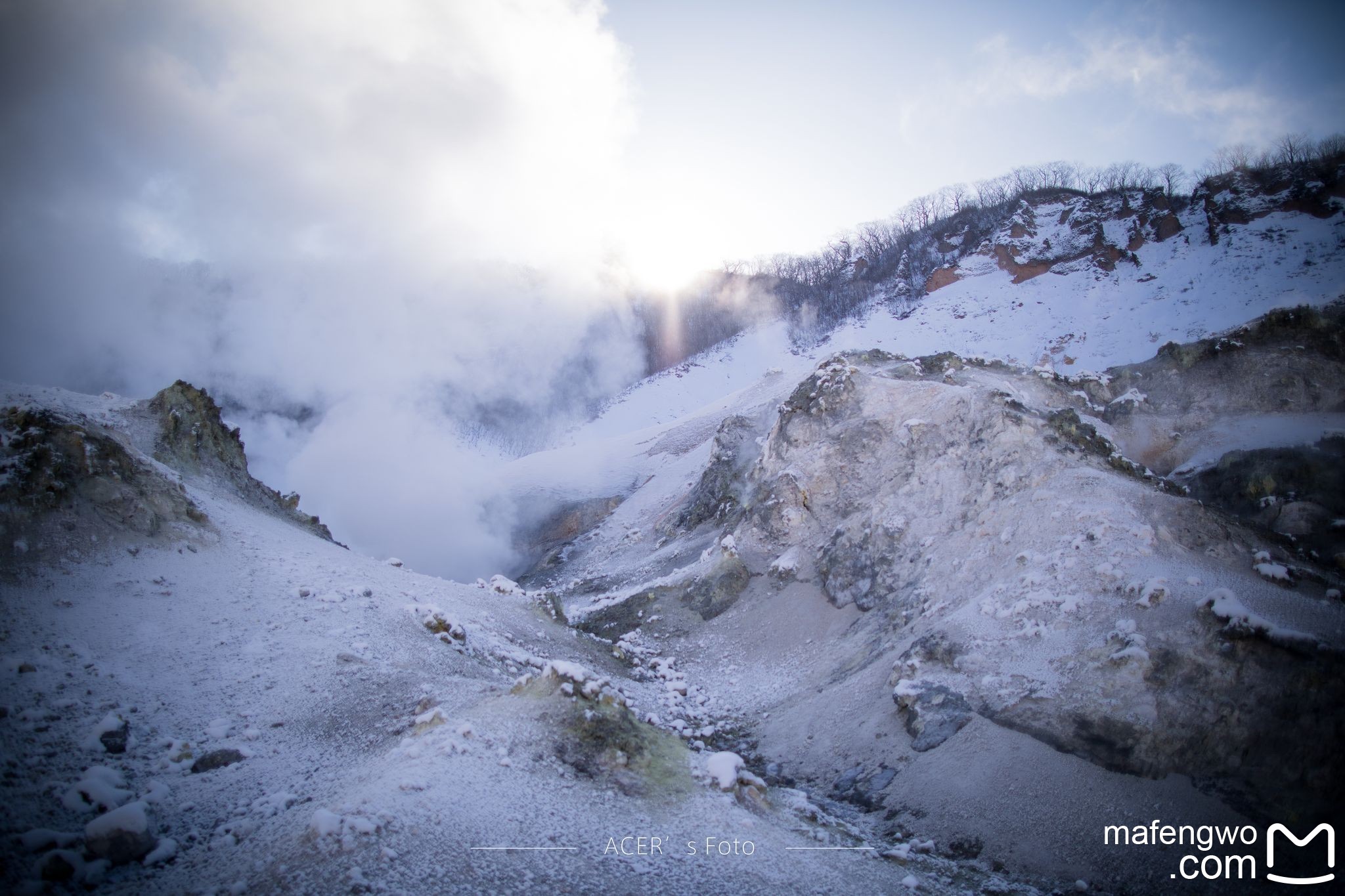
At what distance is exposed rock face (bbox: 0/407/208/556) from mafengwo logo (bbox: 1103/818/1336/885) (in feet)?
62.5

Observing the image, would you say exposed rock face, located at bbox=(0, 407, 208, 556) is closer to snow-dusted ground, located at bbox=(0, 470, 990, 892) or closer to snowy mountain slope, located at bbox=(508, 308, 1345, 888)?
snow-dusted ground, located at bbox=(0, 470, 990, 892)

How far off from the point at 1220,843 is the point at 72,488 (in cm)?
2120

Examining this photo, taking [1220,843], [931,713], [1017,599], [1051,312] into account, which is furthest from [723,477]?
[1051,312]

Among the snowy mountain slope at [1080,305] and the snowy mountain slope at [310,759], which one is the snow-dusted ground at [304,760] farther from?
the snowy mountain slope at [1080,305]

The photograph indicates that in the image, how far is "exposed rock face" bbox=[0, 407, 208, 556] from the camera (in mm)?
11500

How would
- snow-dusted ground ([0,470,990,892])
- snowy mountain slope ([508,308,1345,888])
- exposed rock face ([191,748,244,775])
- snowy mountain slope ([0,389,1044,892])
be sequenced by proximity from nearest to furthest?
snowy mountain slope ([0,389,1044,892]) < snow-dusted ground ([0,470,990,892]) < exposed rock face ([191,748,244,775]) < snowy mountain slope ([508,308,1345,888])

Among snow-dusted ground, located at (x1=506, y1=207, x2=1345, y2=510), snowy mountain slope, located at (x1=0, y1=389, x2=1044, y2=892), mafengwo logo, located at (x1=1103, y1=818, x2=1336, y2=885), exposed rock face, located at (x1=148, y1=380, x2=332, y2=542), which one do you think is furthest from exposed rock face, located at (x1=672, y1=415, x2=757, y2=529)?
mafengwo logo, located at (x1=1103, y1=818, x2=1336, y2=885)

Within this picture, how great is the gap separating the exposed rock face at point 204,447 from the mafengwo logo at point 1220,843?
924 inches

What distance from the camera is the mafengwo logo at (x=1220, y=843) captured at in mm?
7570

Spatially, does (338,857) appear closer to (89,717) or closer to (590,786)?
(590,786)

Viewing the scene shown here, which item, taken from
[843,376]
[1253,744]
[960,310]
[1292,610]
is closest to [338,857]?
[1253,744]

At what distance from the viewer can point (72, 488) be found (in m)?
12.7

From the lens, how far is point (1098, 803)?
9.30 metres

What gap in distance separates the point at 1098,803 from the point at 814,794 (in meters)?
4.80
